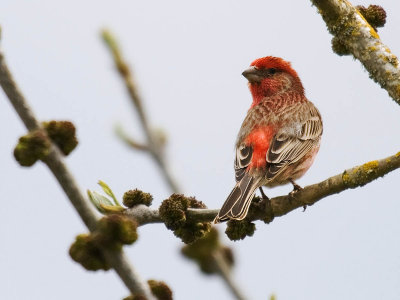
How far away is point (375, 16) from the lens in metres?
5.10

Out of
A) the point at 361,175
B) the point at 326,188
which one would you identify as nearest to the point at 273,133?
the point at 326,188

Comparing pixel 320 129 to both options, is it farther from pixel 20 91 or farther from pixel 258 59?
pixel 20 91

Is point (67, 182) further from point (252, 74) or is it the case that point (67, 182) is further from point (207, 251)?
point (252, 74)

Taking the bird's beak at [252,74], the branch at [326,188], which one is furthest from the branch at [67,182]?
the bird's beak at [252,74]

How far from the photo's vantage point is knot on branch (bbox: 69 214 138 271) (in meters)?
2.31

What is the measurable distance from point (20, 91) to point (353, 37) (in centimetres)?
326

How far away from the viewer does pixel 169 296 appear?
277 centimetres

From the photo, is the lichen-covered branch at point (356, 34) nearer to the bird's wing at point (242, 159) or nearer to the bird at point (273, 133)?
the bird at point (273, 133)

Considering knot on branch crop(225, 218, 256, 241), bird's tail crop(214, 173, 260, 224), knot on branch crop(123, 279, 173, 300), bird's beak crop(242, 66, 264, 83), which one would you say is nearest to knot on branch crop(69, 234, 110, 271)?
knot on branch crop(123, 279, 173, 300)

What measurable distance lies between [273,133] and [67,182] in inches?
201

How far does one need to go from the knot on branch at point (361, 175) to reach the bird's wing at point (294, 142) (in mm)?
2093

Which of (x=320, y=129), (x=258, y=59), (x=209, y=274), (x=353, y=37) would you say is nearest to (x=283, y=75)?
(x=258, y=59)

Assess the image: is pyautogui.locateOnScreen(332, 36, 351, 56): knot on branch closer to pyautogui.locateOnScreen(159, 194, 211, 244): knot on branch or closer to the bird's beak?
pyautogui.locateOnScreen(159, 194, 211, 244): knot on branch

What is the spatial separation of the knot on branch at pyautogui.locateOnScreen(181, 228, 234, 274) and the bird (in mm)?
674
